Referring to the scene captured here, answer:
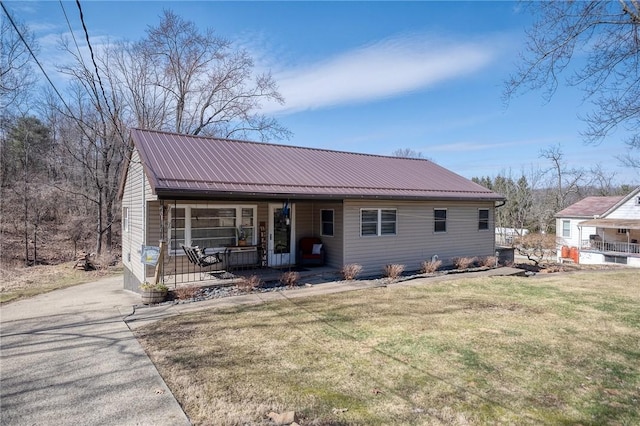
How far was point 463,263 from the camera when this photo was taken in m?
13.4

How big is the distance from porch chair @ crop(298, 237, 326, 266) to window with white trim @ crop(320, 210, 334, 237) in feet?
1.23

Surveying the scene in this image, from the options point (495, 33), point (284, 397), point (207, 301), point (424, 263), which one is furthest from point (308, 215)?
point (284, 397)

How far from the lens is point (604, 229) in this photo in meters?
27.5

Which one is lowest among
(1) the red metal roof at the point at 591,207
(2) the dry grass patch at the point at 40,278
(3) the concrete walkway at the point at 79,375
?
(2) the dry grass patch at the point at 40,278

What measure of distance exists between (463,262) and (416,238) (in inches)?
78.7

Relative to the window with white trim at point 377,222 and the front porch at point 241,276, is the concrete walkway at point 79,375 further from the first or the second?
the window with white trim at point 377,222

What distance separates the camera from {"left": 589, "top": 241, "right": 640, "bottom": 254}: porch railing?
25203 millimetres

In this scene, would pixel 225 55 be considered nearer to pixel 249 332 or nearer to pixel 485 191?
pixel 485 191

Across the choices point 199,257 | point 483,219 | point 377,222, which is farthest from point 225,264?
point 483,219

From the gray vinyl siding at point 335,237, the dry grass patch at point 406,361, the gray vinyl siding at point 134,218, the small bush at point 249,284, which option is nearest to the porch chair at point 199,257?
the small bush at point 249,284

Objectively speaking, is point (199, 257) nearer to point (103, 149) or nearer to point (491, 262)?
point (491, 262)

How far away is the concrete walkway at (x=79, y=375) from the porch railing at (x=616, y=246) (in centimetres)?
3051

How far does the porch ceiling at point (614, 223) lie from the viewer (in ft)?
77.2

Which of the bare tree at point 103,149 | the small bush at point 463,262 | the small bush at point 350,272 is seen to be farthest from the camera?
the bare tree at point 103,149
